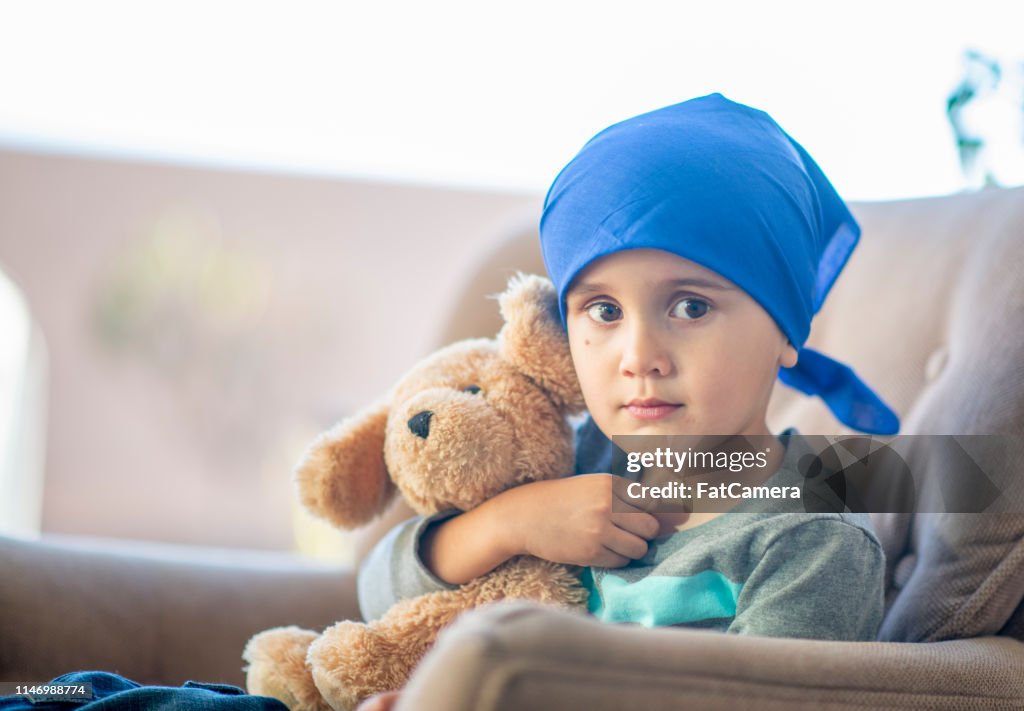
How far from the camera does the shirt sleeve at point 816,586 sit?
2.35ft

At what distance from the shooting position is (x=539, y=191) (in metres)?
3.13

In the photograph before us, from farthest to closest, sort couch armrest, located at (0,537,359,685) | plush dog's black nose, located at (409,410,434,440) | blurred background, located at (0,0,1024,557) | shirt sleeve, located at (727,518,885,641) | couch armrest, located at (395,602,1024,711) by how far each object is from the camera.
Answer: blurred background, located at (0,0,1024,557), couch armrest, located at (0,537,359,685), plush dog's black nose, located at (409,410,434,440), shirt sleeve, located at (727,518,885,641), couch armrest, located at (395,602,1024,711)

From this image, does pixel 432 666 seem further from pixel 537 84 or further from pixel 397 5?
pixel 397 5

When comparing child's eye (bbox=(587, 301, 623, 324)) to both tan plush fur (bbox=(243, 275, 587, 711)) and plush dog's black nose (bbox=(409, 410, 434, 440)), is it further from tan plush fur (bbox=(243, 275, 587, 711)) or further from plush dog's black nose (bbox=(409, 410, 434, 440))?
plush dog's black nose (bbox=(409, 410, 434, 440))

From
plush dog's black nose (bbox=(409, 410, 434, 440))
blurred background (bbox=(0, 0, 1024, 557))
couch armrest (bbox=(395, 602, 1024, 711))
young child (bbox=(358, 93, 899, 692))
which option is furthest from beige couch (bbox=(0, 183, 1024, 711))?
blurred background (bbox=(0, 0, 1024, 557))

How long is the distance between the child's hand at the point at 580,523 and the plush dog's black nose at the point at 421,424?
9 centimetres

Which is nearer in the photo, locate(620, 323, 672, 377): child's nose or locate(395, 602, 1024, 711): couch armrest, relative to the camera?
locate(395, 602, 1024, 711): couch armrest

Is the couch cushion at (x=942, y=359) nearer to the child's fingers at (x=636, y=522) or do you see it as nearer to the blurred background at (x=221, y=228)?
the child's fingers at (x=636, y=522)

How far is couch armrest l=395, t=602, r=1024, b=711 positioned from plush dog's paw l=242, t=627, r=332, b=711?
0.34 m

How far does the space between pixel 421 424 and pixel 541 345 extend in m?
0.13

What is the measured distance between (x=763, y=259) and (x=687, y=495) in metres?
0.21

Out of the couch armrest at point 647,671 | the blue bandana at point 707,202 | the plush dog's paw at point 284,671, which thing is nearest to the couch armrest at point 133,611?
the plush dog's paw at point 284,671

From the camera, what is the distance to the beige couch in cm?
51

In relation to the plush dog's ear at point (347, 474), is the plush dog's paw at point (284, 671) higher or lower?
lower
